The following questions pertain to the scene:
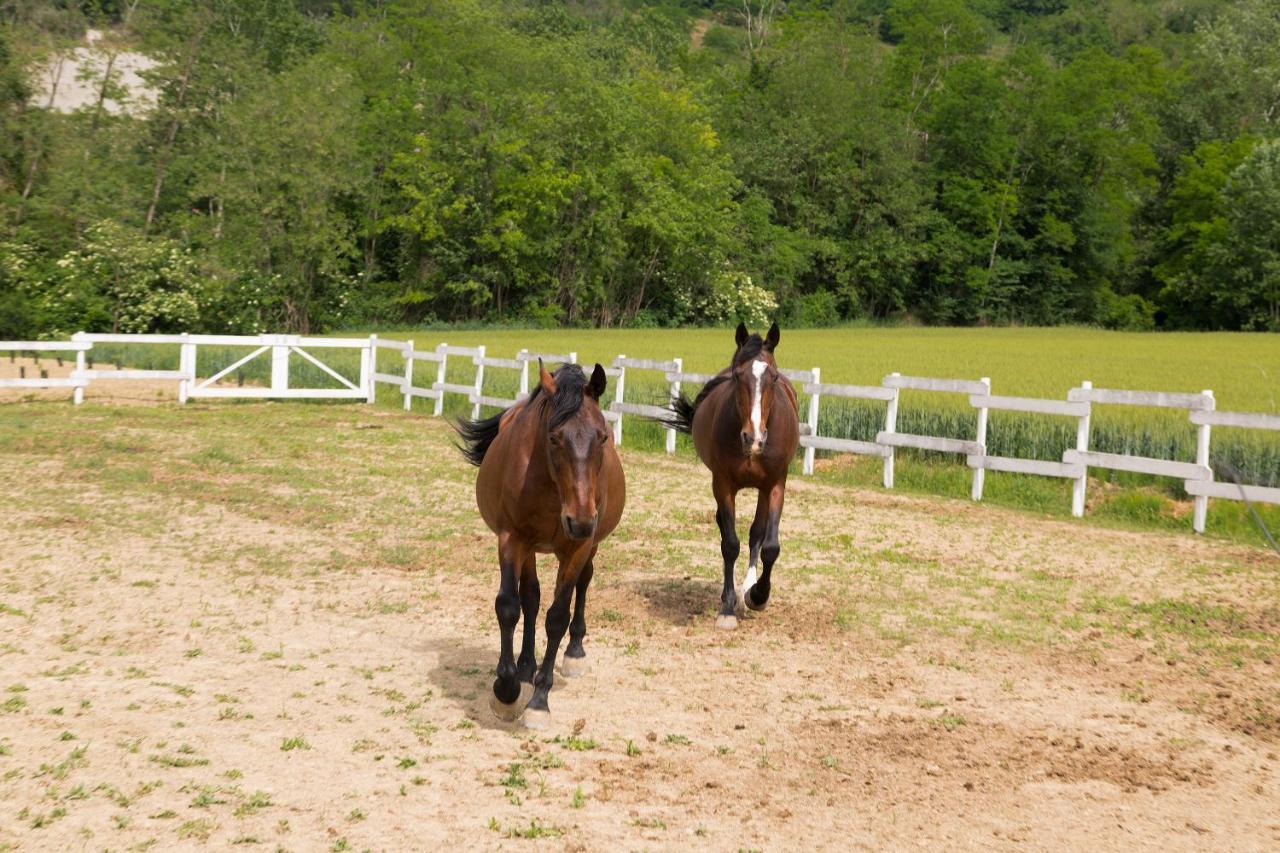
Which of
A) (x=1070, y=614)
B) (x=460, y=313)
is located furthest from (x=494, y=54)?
(x=1070, y=614)

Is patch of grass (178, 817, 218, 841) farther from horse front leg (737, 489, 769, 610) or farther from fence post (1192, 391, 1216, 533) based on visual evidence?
fence post (1192, 391, 1216, 533)

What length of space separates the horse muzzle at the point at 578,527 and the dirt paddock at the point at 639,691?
1048 millimetres

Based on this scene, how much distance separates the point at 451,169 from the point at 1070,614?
160 feet

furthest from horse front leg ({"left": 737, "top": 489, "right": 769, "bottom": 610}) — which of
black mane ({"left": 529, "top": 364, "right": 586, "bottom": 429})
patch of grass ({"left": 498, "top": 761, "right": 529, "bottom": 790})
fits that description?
patch of grass ({"left": 498, "top": 761, "right": 529, "bottom": 790})

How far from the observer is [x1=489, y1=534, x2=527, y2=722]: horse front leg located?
611 centimetres

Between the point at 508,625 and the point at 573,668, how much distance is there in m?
1.00

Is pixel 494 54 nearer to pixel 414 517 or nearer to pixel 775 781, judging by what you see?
pixel 414 517

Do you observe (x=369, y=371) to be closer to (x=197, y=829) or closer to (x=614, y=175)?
(x=197, y=829)

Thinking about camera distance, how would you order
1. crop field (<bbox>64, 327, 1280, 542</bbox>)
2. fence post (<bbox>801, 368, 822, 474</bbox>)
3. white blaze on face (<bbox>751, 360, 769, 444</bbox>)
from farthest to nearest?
fence post (<bbox>801, 368, 822, 474</bbox>)
crop field (<bbox>64, 327, 1280, 542</bbox>)
white blaze on face (<bbox>751, 360, 769, 444</bbox>)

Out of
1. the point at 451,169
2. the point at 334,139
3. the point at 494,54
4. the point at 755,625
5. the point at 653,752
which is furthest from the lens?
the point at 494,54

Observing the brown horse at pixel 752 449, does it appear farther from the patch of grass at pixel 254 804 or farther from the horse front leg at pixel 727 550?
the patch of grass at pixel 254 804

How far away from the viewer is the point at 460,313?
57.2 m

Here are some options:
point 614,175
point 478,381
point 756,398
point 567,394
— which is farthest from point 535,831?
point 614,175

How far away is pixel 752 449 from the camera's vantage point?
27.5 feet
